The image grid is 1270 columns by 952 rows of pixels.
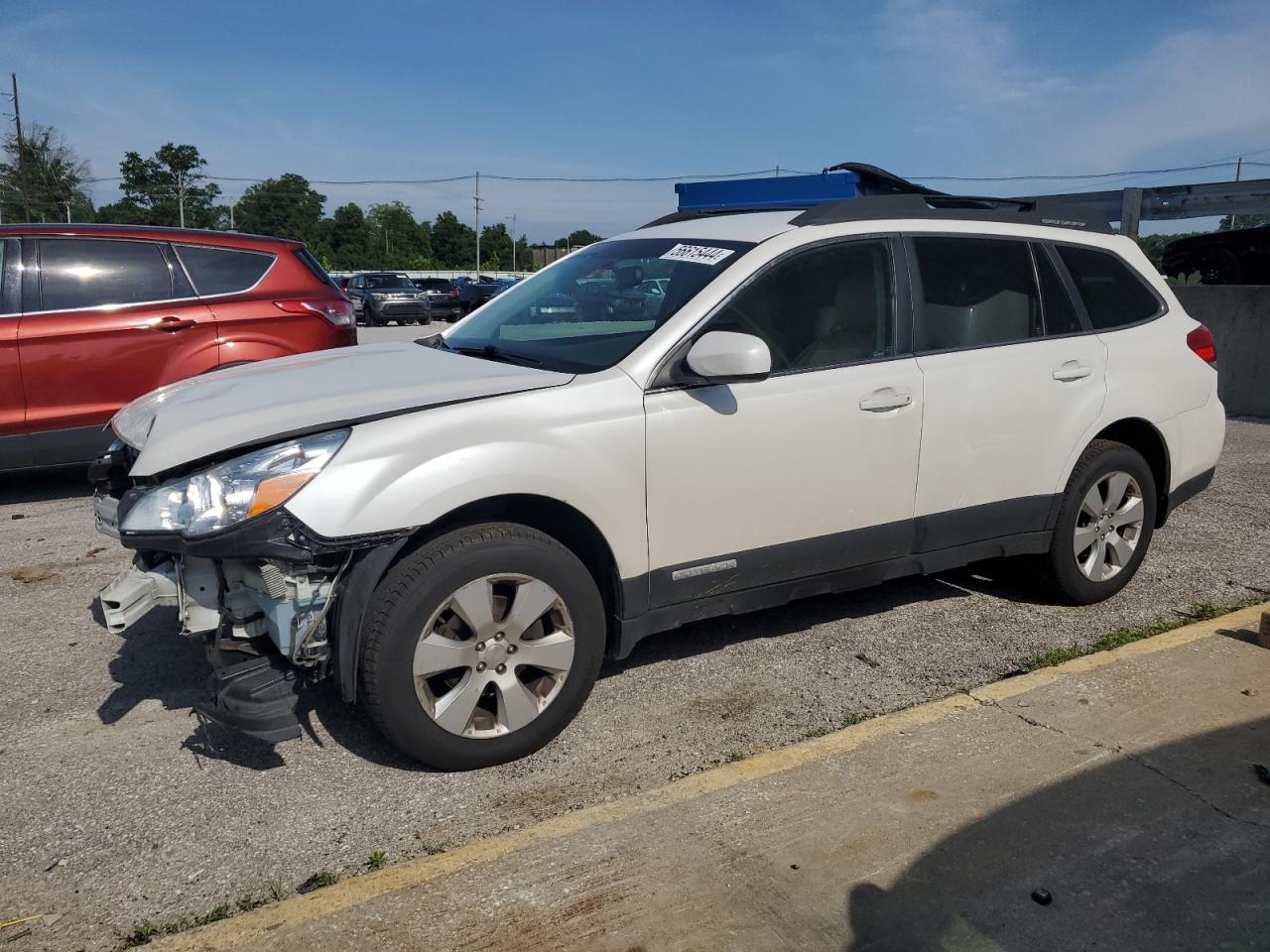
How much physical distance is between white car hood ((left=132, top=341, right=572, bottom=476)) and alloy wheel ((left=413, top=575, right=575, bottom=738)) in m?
0.64

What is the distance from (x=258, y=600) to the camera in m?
2.97

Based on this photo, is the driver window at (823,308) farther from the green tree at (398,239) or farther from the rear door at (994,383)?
the green tree at (398,239)

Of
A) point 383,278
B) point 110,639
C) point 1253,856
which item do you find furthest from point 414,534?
point 383,278

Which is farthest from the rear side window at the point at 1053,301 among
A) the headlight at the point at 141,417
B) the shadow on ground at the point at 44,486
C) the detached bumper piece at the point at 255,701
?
the shadow on ground at the point at 44,486

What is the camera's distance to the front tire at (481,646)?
2949 millimetres

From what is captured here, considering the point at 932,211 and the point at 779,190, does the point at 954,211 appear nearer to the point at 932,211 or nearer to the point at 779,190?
the point at 932,211

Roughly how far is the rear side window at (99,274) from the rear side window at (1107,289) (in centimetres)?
551

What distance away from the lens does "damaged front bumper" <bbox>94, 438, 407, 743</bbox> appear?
2.82m

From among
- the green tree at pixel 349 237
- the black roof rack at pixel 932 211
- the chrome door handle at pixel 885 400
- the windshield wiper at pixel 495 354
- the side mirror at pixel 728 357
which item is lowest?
the chrome door handle at pixel 885 400

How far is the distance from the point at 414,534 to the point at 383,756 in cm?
82

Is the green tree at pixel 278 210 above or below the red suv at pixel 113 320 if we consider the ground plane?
above

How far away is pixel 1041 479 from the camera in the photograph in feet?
14.4

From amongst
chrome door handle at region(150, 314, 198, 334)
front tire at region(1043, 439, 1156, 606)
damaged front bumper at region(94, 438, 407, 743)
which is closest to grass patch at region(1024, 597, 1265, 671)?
front tire at region(1043, 439, 1156, 606)

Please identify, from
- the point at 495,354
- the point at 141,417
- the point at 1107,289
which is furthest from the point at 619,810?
the point at 1107,289
